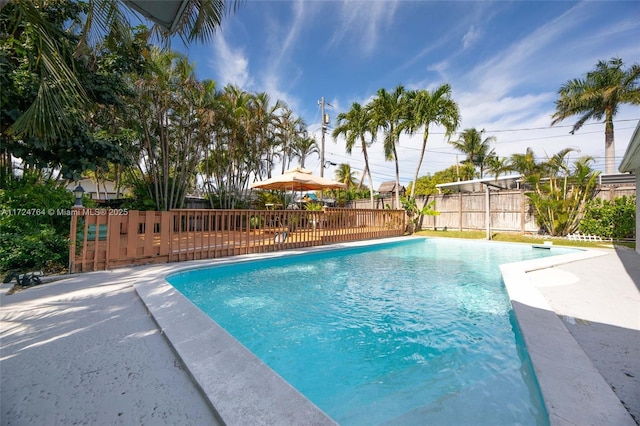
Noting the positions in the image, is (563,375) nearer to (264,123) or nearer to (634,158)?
(634,158)

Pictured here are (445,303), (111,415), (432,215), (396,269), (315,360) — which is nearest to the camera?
(111,415)

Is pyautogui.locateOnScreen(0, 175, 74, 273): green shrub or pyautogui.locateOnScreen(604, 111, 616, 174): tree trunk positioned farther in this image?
pyautogui.locateOnScreen(604, 111, 616, 174): tree trunk

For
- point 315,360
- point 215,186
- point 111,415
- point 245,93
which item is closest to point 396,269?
point 315,360

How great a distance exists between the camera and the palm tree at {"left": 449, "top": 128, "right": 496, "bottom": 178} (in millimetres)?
29453

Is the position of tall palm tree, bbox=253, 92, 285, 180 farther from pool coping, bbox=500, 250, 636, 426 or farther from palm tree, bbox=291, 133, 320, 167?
pool coping, bbox=500, 250, 636, 426

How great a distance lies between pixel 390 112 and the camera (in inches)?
557

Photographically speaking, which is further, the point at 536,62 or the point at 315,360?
the point at 536,62

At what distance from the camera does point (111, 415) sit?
152 centimetres

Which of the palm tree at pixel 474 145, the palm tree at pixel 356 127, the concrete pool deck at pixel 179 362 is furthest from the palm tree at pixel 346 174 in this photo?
the concrete pool deck at pixel 179 362

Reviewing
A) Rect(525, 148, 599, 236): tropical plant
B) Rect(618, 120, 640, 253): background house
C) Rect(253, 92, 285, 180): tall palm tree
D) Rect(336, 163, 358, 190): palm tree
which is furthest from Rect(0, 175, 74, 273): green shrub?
Rect(336, 163, 358, 190): palm tree

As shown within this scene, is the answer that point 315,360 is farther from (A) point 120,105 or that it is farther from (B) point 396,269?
(A) point 120,105

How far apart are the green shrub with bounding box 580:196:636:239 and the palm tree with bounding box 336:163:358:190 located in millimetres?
24459

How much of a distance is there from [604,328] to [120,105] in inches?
386

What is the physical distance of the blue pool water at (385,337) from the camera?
196cm
